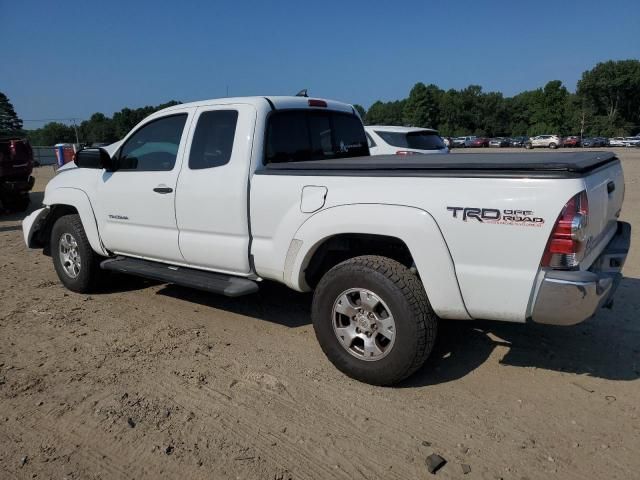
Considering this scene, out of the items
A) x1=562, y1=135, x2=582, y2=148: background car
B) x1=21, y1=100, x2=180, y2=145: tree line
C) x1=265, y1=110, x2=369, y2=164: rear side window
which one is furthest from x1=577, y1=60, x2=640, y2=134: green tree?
x1=265, y1=110, x2=369, y2=164: rear side window

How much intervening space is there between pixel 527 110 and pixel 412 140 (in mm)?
91938

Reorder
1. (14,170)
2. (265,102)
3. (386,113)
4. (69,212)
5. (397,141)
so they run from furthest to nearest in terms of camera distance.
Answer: (386,113)
(14,170)
(397,141)
(69,212)
(265,102)

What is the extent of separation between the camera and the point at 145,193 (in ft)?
15.4

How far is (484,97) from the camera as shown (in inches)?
3848

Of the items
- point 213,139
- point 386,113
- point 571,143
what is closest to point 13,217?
point 213,139

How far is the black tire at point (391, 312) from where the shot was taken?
10.5ft

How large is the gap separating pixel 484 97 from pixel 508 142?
1536 inches

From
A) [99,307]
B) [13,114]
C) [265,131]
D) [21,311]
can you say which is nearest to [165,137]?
[265,131]

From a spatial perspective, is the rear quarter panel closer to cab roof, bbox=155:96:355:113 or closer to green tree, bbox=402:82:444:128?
cab roof, bbox=155:96:355:113

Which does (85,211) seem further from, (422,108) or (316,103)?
(422,108)

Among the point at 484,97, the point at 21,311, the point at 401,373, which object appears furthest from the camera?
the point at 484,97

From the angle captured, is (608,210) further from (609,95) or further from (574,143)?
(609,95)

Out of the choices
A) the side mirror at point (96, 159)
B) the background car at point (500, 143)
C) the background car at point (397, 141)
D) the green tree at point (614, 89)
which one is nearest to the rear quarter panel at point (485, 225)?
the side mirror at point (96, 159)

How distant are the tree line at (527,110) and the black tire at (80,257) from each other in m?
72.7
